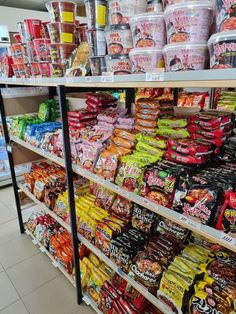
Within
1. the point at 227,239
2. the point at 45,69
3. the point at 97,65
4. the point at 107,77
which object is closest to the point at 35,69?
the point at 45,69

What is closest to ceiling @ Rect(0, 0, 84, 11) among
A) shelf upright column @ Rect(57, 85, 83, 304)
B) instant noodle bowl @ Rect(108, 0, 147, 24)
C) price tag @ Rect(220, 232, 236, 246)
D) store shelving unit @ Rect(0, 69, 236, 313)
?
store shelving unit @ Rect(0, 69, 236, 313)

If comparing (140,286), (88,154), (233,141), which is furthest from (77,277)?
(233,141)

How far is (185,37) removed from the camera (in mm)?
761

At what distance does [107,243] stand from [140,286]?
32cm

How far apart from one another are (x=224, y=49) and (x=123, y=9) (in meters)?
0.46

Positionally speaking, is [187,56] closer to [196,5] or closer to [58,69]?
[196,5]

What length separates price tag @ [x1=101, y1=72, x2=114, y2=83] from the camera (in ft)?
3.26

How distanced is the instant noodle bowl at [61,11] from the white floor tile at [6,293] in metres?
1.94

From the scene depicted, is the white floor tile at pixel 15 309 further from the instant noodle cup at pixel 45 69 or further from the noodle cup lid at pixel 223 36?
the noodle cup lid at pixel 223 36

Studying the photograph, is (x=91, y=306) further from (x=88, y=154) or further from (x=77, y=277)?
(x=88, y=154)

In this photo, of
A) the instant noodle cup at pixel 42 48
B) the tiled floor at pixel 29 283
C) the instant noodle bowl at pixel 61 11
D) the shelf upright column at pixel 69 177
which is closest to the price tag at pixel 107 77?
the shelf upright column at pixel 69 177

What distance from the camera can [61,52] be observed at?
1320 millimetres

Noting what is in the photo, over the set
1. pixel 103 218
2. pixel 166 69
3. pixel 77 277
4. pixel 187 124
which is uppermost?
pixel 166 69

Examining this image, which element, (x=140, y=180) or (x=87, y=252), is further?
(x=87, y=252)
